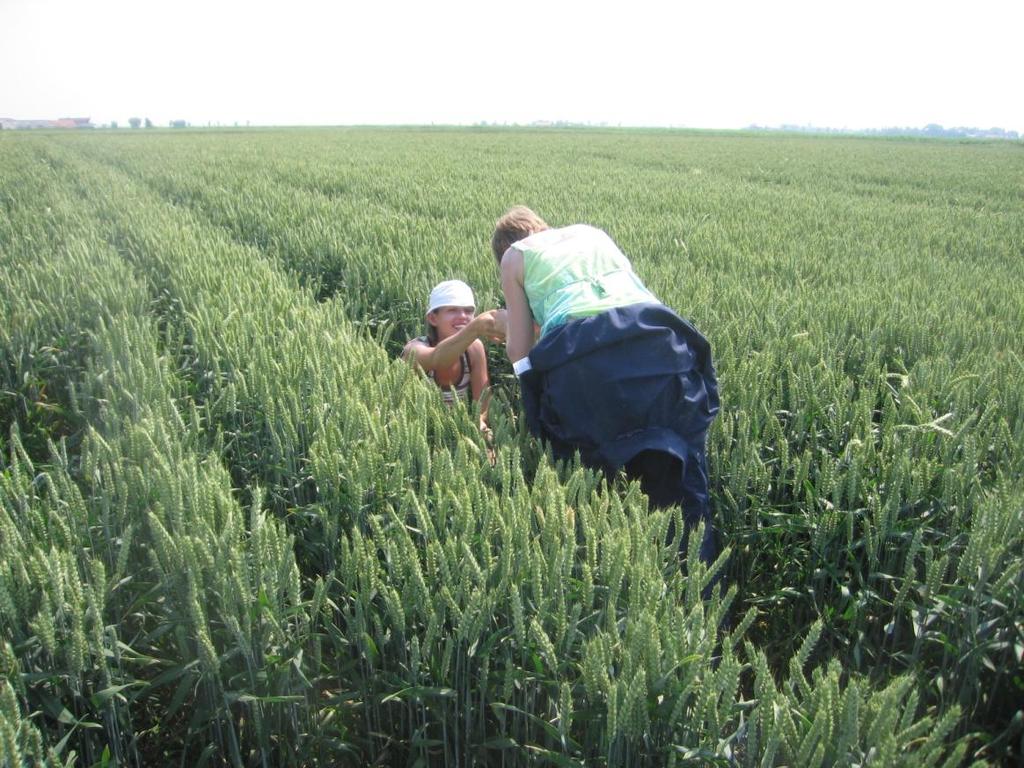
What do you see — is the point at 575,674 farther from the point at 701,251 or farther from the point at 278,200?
the point at 278,200

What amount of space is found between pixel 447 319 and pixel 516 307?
803 mm

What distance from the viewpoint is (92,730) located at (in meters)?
1.46

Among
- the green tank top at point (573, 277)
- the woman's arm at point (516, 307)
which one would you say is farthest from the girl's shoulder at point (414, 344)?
Answer: the green tank top at point (573, 277)

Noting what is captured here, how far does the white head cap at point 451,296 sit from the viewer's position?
330cm

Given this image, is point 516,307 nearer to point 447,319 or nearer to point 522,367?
point 522,367

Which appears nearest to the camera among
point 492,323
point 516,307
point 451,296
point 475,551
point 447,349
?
point 475,551

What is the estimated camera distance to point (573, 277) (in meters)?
2.43

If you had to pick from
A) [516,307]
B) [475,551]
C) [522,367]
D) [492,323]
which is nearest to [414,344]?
[492,323]

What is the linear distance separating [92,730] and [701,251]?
4903 millimetres

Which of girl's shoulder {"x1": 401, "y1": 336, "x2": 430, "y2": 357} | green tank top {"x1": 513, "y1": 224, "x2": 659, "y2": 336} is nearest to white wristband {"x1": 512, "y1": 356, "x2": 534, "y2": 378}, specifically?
green tank top {"x1": 513, "y1": 224, "x2": 659, "y2": 336}

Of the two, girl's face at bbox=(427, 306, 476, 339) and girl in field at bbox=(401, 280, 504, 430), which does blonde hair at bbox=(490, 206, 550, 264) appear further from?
girl's face at bbox=(427, 306, 476, 339)

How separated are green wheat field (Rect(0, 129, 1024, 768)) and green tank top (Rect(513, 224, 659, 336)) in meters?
0.38

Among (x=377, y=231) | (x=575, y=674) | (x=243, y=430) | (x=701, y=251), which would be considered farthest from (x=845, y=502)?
(x=377, y=231)

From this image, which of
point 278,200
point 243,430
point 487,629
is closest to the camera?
point 487,629
